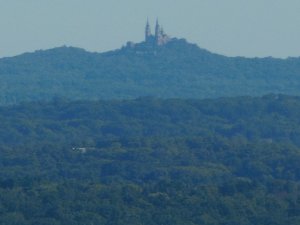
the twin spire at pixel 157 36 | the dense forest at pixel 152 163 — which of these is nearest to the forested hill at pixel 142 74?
the twin spire at pixel 157 36

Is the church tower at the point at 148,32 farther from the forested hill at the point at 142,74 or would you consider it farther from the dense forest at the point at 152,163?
the dense forest at the point at 152,163

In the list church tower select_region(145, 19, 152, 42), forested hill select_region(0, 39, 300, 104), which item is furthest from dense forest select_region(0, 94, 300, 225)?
church tower select_region(145, 19, 152, 42)

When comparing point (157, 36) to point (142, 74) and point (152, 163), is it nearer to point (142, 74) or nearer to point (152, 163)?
point (142, 74)

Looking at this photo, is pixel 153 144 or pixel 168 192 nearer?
pixel 168 192

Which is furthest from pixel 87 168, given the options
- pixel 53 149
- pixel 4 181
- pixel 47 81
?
pixel 47 81

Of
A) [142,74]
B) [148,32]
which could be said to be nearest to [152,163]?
[142,74]

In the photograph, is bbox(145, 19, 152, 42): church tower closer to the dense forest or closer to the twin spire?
the twin spire

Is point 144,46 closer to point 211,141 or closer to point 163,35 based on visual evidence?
point 163,35
